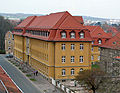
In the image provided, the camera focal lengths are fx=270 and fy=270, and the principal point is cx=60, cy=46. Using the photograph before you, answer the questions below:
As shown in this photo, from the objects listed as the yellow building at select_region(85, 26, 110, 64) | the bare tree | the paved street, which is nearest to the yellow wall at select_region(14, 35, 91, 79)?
the paved street

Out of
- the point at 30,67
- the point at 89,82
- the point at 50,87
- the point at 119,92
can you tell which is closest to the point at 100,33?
the point at 30,67

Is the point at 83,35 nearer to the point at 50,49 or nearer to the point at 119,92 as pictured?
the point at 50,49

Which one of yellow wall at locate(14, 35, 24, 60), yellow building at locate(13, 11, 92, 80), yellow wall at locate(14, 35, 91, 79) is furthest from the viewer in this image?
yellow wall at locate(14, 35, 24, 60)

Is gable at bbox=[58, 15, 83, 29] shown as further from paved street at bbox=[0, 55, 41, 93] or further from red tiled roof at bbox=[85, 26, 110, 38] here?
red tiled roof at bbox=[85, 26, 110, 38]

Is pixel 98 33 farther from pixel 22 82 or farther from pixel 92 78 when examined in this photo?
pixel 92 78

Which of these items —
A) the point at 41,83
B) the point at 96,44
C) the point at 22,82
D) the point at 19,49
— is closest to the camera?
the point at 41,83

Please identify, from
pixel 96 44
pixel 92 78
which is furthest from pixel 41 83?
pixel 96 44

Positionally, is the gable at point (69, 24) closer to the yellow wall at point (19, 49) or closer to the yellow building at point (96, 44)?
the yellow building at point (96, 44)

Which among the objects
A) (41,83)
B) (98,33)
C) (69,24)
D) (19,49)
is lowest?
(41,83)

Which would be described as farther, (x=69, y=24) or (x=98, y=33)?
(x=98, y=33)

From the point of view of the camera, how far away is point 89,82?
118ft

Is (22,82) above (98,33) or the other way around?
the other way around

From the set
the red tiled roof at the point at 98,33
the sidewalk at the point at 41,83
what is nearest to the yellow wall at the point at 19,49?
the sidewalk at the point at 41,83

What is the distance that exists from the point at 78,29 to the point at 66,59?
5.70m
